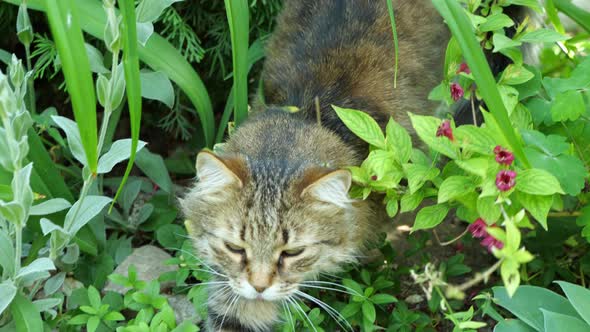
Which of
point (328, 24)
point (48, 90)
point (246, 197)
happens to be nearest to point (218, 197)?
point (246, 197)

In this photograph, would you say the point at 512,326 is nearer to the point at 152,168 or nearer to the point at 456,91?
the point at 456,91

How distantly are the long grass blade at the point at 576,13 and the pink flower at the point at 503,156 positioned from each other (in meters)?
0.72

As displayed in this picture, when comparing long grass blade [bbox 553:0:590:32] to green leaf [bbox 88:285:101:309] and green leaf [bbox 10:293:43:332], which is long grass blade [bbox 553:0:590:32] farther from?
green leaf [bbox 10:293:43:332]

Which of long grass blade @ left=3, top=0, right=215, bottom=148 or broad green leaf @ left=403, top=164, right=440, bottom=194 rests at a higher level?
long grass blade @ left=3, top=0, right=215, bottom=148

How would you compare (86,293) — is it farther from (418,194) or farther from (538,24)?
(538,24)

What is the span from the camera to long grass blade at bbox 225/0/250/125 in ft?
7.04

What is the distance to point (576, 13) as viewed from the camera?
2281 mm

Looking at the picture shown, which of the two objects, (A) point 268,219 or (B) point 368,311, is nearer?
(A) point 268,219

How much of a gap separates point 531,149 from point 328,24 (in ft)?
2.85

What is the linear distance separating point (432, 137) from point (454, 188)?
5.3 inches

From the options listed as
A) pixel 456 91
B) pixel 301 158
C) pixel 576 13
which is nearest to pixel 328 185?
pixel 301 158

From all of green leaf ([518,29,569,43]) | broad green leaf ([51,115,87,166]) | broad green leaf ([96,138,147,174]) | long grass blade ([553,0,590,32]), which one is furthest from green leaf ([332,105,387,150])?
long grass blade ([553,0,590,32])

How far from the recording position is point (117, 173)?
3.23 metres

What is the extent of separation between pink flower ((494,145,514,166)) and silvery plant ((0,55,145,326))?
92 cm
